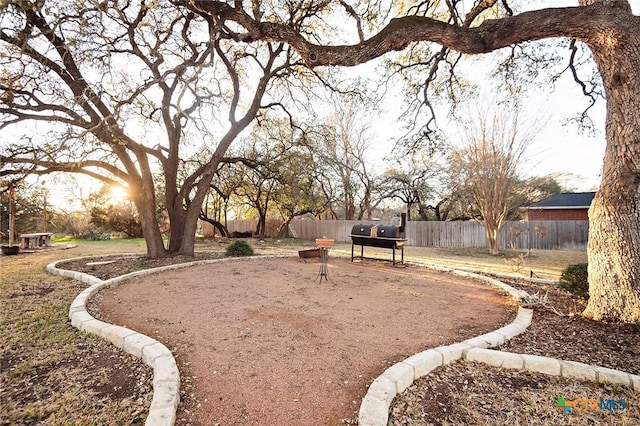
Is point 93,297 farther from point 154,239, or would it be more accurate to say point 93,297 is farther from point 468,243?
point 468,243

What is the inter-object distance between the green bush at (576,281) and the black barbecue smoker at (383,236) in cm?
374

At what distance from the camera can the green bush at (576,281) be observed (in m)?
4.30

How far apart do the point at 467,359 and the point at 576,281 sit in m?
Answer: 2.86

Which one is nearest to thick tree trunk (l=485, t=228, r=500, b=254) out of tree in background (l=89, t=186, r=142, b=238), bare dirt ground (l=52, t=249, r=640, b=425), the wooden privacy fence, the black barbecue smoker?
the wooden privacy fence

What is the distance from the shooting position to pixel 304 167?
1302 centimetres

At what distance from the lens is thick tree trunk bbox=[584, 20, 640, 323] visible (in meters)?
3.27

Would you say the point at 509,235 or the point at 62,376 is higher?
the point at 509,235

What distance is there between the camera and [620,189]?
11.1ft

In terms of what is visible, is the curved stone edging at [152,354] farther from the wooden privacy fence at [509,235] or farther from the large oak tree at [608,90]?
the wooden privacy fence at [509,235]

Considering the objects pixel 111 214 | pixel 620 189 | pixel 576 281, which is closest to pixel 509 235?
pixel 576 281

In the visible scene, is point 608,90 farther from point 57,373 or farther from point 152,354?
point 57,373

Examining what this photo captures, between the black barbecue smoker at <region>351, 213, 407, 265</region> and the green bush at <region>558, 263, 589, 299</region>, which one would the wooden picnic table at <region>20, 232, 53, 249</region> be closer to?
the black barbecue smoker at <region>351, 213, 407, 265</region>

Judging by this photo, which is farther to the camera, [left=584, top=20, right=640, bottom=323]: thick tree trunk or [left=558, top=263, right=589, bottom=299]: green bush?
[left=558, top=263, right=589, bottom=299]: green bush

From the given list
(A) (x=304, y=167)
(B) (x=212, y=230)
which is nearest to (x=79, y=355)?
(A) (x=304, y=167)
